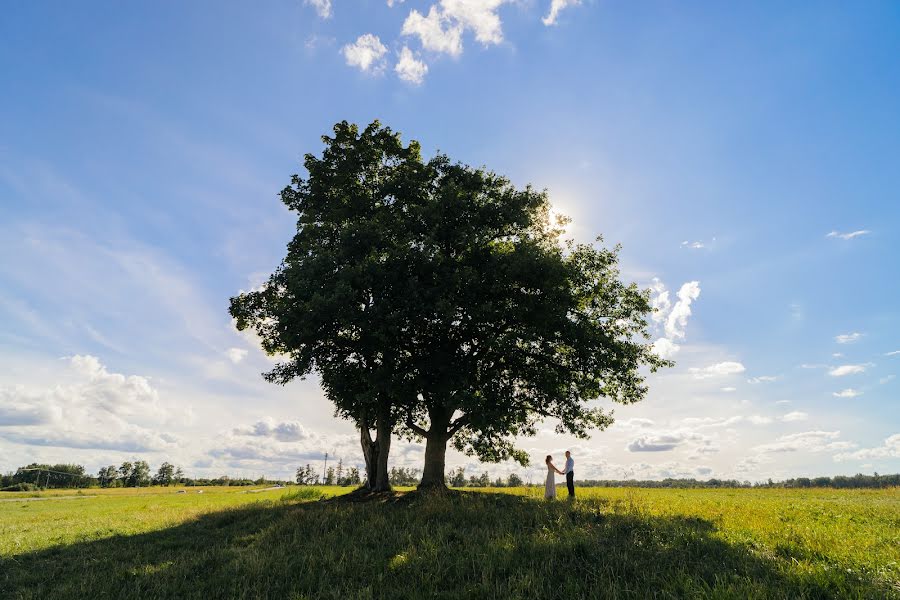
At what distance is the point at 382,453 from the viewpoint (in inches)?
1067

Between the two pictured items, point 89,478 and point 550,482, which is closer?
point 550,482

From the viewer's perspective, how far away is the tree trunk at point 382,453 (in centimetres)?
2611

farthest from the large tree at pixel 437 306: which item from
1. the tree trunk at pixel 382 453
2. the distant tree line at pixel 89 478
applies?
the distant tree line at pixel 89 478

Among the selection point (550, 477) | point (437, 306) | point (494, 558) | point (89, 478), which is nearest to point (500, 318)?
point (437, 306)

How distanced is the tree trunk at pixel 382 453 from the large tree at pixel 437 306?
0.24 feet

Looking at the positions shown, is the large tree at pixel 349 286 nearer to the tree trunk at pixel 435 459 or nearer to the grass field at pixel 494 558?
the tree trunk at pixel 435 459

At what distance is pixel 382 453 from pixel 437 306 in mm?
12098

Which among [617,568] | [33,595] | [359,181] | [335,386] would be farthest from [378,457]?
[617,568]

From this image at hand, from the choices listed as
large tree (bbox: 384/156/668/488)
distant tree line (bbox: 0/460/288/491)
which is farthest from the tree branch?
distant tree line (bbox: 0/460/288/491)

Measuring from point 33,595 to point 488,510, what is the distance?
11.5 meters

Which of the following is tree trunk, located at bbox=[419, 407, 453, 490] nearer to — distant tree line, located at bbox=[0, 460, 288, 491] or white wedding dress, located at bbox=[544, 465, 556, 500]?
white wedding dress, located at bbox=[544, 465, 556, 500]

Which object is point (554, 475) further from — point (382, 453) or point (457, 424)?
point (382, 453)

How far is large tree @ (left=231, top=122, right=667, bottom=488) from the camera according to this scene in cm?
2064

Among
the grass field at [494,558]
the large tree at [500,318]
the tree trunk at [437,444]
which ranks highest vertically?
the large tree at [500,318]
